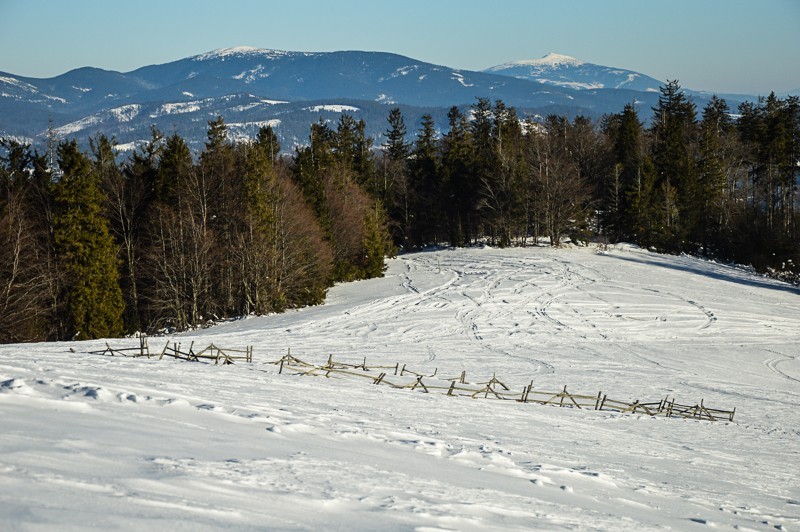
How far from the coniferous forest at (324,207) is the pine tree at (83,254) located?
0.27 ft

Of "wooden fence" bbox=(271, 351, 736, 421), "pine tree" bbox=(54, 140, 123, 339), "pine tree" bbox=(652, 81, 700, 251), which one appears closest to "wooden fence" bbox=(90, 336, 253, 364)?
"wooden fence" bbox=(271, 351, 736, 421)

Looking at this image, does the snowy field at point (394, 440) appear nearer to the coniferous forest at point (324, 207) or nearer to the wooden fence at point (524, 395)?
the wooden fence at point (524, 395)

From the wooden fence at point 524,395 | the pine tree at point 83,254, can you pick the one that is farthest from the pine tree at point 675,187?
the pine tree at point 83,254

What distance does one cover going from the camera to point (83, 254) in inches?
1439

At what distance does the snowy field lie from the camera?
7316mm

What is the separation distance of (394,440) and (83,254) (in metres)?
29.8

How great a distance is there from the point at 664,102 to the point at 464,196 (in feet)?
110

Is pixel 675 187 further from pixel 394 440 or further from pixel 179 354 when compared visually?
pixel 394 440

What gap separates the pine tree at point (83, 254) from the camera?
3616 cm

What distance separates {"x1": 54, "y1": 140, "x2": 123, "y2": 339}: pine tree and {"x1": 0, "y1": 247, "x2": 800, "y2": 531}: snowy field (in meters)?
6.38

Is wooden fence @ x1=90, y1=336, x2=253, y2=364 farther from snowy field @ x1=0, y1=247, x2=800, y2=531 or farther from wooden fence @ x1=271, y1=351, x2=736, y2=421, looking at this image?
wooden fence @ x1=271, y1=351, x2=736, y2=421

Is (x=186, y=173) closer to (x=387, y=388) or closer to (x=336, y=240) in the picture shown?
(x=336, y=240)

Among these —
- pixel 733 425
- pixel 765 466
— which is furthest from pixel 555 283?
pixel 765 466

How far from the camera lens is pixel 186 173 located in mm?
43875
